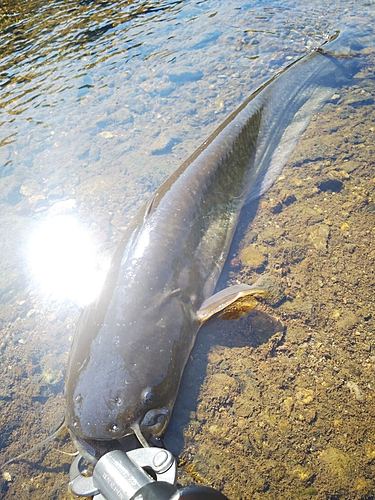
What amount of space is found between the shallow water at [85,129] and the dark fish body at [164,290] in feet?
2.08

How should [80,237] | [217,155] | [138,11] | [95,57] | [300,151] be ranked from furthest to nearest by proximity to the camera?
[138,11] < [95,57] < [300,151] < [80,237] < [217,155]

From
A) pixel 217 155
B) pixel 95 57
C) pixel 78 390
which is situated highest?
pixel 95 57

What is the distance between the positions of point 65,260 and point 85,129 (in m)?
2.62

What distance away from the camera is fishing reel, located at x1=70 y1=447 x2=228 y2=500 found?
1.39 meters

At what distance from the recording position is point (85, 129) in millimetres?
5383

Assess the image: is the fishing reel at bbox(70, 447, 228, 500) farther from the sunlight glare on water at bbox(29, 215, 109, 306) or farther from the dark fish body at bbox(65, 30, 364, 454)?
the sunlight glare on water at bbox(29, 215, 109, 306)

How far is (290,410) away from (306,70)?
4.91 m

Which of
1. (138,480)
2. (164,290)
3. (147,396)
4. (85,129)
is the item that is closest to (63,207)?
(85,129)

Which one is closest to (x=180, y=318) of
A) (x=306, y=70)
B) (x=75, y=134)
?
(x=75, y=134)

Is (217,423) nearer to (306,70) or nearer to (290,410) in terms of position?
(290,410)

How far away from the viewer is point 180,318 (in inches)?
100

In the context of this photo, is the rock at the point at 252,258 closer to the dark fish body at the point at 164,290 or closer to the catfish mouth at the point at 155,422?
the dark fish body at the point at 164,290

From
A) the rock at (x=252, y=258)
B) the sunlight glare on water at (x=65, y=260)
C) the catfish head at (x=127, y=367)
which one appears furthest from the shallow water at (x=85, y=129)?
the rock at (x=252, y=258)

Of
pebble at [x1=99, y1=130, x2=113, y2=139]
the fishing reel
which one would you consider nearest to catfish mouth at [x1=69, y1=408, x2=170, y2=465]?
the fishing reel
